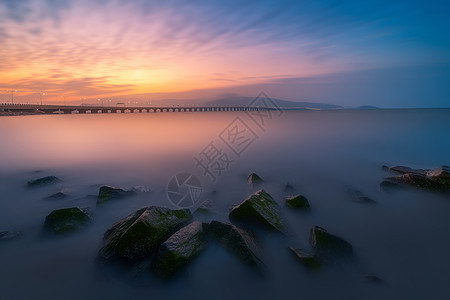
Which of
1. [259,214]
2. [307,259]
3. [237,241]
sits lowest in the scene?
[307,259]

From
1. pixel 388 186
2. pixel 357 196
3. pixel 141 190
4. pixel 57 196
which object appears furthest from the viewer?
pixel 388 186

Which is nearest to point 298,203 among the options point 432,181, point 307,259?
point 307,259

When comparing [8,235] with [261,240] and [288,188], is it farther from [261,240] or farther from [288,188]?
[288,188]

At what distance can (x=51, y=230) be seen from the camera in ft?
17.3

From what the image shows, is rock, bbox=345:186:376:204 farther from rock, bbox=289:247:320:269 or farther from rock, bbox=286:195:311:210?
rock, bbox=289:247:320:269

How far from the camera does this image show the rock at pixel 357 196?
740 centimetres

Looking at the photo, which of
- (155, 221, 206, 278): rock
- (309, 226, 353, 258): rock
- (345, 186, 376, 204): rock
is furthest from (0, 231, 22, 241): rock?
(345, 186, 376, 204): rock

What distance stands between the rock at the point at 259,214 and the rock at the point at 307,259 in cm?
83

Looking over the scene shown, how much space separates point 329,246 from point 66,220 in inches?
229

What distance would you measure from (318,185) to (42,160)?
51.1 ft

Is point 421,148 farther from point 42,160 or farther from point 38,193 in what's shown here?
point 42,160

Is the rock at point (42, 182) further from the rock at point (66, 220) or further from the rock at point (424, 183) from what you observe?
the rock at point (424, 183)

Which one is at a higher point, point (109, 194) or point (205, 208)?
point (109, 194)

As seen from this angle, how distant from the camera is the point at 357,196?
775 centimetres
